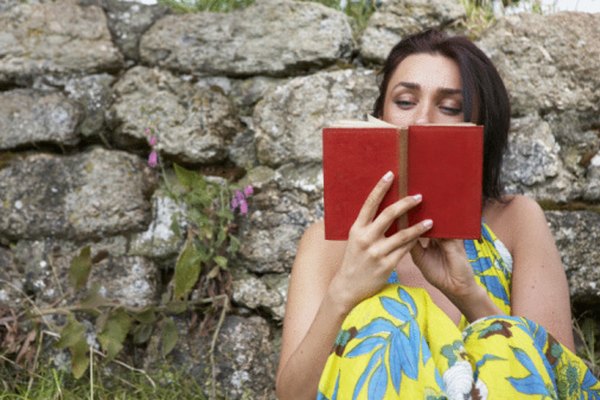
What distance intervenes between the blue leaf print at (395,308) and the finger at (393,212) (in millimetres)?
145

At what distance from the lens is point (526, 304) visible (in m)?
1.78

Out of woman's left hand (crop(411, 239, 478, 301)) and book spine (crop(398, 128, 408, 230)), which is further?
woman's left hand (crop(411, 239, 478, 301))

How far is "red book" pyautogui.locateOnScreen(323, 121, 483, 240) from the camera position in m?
1.45

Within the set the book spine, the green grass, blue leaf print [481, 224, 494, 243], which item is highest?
the book spine

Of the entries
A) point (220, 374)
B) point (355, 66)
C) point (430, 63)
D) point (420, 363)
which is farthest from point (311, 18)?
point (420, 363)

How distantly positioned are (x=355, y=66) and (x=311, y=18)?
0.19 m

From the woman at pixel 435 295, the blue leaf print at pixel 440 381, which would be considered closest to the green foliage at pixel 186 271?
the woman at pixel 435 295

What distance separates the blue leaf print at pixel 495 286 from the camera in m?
1.82

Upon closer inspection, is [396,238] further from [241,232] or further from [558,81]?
[558,81]

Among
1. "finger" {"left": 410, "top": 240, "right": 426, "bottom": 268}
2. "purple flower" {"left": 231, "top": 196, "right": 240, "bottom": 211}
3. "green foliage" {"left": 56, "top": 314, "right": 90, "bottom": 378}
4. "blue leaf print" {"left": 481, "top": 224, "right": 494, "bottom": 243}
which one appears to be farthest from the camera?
"purple flower" {"left": 231, "top": 196, "right": 240, "bottom": 211}

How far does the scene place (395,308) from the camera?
5.00ft

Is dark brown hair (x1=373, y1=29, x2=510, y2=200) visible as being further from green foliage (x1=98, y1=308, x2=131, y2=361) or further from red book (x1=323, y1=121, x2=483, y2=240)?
green foliage (x1=98, y1=308, x2=131, y2=361)

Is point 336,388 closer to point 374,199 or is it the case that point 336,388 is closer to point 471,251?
point 374,199

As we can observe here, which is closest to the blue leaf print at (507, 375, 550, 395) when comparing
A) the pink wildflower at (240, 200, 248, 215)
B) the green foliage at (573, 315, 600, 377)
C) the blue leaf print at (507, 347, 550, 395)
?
the blue leaf print at (507, 347, 550, 395)
